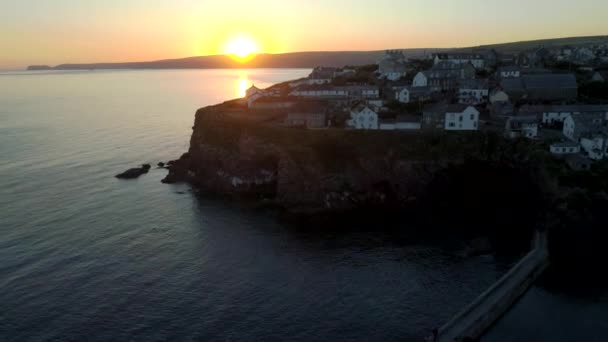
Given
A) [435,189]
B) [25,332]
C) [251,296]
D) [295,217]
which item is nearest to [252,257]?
[251,296]

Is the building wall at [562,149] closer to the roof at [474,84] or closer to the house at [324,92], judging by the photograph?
the roof at [474,84]

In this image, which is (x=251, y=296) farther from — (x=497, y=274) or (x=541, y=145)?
(x=541, y=145)

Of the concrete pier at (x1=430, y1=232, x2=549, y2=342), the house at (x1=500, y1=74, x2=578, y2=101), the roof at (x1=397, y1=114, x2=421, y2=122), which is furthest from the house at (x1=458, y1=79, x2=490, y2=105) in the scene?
the concrete pier at (x1=430, y1=232, x2=549, y2=342)

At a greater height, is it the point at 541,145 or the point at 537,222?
the point at 541,145

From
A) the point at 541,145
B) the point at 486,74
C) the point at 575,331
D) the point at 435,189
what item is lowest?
the point at 575,331

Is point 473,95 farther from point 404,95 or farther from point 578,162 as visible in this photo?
point 578,162

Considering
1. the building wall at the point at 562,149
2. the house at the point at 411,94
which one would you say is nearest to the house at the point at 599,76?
the house at the point at 411,94

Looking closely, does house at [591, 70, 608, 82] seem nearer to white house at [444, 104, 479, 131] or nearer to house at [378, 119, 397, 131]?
white house at [444, 104, 479, 131]
